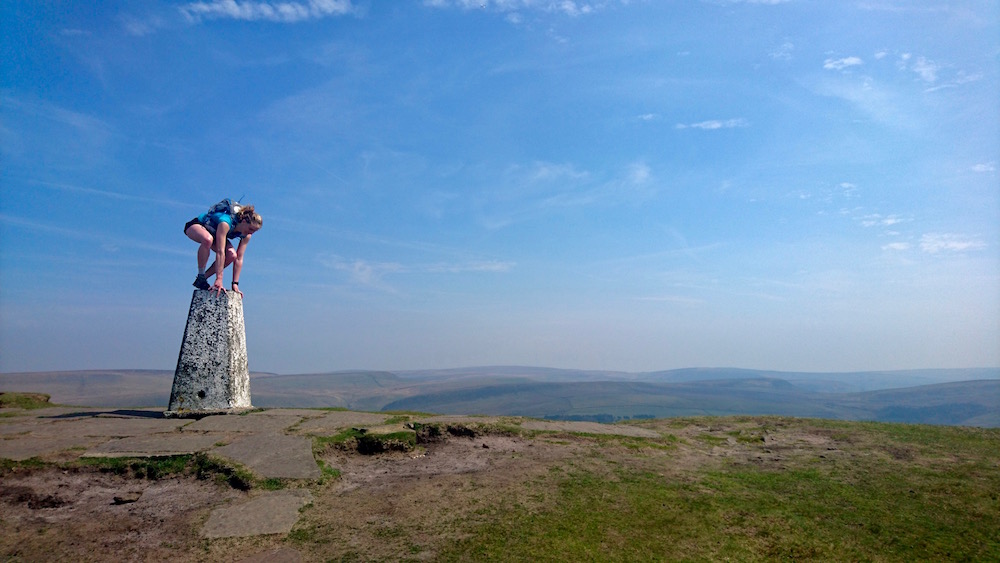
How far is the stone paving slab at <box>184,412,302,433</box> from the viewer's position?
12.7 m

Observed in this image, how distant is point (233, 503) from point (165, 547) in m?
1.50

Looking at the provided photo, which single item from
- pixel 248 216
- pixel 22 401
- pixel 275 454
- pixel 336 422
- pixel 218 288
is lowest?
pixel 275 454

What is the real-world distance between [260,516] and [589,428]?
9226 mm

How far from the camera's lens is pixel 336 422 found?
45.0ft

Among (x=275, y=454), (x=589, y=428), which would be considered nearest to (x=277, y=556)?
(x=275, y=454)

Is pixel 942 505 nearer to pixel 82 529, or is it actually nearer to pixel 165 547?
pixel 165 547

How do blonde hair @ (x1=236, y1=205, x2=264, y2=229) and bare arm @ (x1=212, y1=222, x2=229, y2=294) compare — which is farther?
blonde hair @ (x1=236, y1=205, x2=264, y2=229)

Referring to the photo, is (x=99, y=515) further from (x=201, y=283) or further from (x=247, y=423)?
(x=201, y=283)

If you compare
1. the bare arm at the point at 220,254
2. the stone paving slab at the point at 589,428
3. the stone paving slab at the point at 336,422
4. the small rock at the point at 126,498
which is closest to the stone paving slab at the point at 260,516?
the small rock at the point at 126,498

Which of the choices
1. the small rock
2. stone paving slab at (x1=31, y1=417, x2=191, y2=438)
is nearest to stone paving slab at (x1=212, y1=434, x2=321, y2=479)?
the small rock

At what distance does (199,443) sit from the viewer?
1124 centimetres

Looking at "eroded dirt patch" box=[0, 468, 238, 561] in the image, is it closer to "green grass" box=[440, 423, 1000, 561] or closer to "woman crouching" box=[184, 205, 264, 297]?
"green grass" box=[440, 423, 1000, 561]

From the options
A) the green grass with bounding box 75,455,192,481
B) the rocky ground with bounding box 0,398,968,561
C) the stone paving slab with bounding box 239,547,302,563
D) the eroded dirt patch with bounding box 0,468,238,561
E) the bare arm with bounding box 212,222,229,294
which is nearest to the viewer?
the stone paving slab with bounding box 239,547,302,563

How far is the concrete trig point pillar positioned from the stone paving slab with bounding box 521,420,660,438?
922 cm
